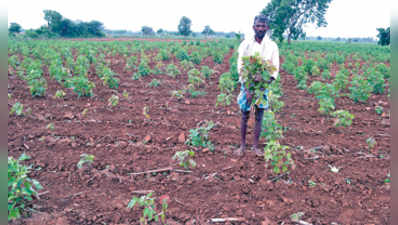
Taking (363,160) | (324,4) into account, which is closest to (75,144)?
(363,160)

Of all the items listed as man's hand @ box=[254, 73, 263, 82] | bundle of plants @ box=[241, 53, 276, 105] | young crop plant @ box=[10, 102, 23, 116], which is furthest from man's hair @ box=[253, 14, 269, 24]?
young crop plant @ box=[10, 102, 23, 116]

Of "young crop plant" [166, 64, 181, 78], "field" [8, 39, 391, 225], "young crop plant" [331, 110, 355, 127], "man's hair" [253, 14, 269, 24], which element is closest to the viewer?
"field" [8, 39, 391, 225]

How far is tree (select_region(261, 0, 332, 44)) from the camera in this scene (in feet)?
101

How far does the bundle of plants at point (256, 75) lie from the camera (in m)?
3.63

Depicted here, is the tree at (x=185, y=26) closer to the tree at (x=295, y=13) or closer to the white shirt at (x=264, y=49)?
the tree at (x=295, y=13)

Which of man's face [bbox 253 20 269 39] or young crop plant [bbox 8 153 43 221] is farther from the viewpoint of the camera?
man's face [bbox 253 20 269 39]

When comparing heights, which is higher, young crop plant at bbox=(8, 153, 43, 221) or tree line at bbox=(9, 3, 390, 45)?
tree line at bbox=(9, 3, 390, 45)

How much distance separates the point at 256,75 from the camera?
12.1 feet

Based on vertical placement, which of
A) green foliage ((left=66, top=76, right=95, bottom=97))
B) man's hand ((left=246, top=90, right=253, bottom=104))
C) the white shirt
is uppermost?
the white shirt

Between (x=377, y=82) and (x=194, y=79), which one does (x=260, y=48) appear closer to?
(x=194, y=79)

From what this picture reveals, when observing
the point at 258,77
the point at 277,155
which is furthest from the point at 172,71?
the point at 277,155

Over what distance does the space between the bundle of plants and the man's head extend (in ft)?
1.04

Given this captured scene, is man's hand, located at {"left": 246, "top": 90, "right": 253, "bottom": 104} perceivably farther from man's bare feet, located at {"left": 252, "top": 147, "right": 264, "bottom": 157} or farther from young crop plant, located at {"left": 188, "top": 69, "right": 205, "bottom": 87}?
young crop plant, located at {"left": 188, "top": 69, "right": 205, "bottom": 87}

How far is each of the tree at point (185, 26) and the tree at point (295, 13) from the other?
97.9ft
